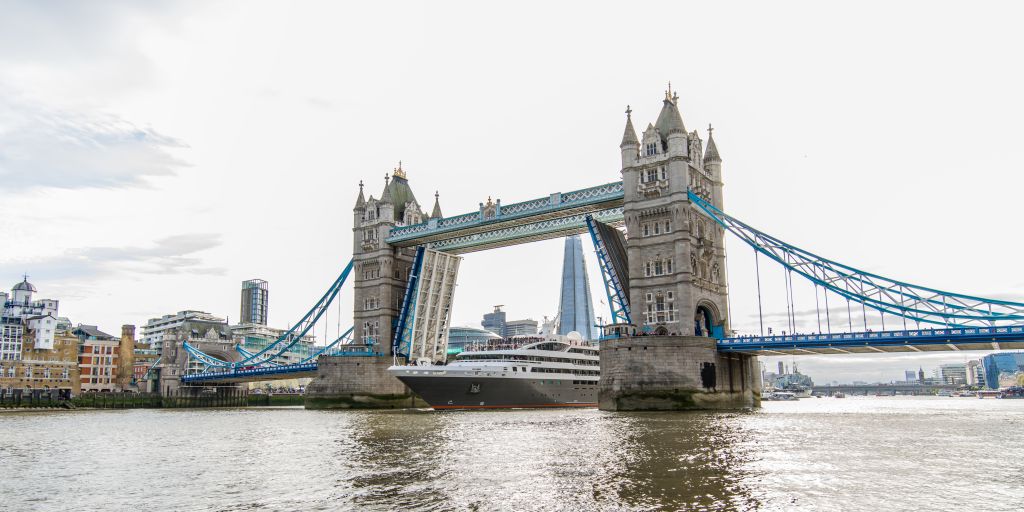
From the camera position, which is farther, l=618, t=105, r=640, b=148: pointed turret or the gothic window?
the gothic window

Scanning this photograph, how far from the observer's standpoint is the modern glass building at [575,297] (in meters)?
150

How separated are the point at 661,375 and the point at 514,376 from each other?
17501 millimetres

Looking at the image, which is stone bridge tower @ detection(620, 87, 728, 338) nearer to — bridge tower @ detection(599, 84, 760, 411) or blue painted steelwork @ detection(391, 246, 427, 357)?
bridge tower @ detection(599, 84, 760, 411)

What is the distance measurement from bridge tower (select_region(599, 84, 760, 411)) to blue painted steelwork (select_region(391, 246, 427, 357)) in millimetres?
27573

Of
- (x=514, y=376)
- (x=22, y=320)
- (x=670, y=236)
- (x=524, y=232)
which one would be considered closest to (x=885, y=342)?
(x=670, y=236)

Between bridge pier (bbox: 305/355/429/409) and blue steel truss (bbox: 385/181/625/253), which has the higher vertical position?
blue steel truss (bbox: 385/181/625/253)

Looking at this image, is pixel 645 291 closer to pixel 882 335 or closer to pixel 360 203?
pixel 882 335

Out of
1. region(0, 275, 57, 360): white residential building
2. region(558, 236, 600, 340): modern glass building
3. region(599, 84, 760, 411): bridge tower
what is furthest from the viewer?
region(558, 236, 600, 340): modern glass building

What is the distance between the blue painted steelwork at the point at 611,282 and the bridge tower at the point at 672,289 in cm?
146

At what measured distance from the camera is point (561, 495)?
18641 mm

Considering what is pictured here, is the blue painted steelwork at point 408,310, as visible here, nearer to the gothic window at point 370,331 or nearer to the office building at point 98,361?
the gothic window at point 370,331

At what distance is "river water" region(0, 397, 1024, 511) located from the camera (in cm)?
1798

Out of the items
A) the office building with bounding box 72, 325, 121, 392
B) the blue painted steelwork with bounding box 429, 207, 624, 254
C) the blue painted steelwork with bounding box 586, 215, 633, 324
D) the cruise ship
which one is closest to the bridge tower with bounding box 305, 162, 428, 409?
the blue painted steelwork with bounding box 429, 207, 624, 254

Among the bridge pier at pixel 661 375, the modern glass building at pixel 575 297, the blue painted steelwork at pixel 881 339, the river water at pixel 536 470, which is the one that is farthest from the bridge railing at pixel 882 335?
the modern glass building at pixel 575 297
